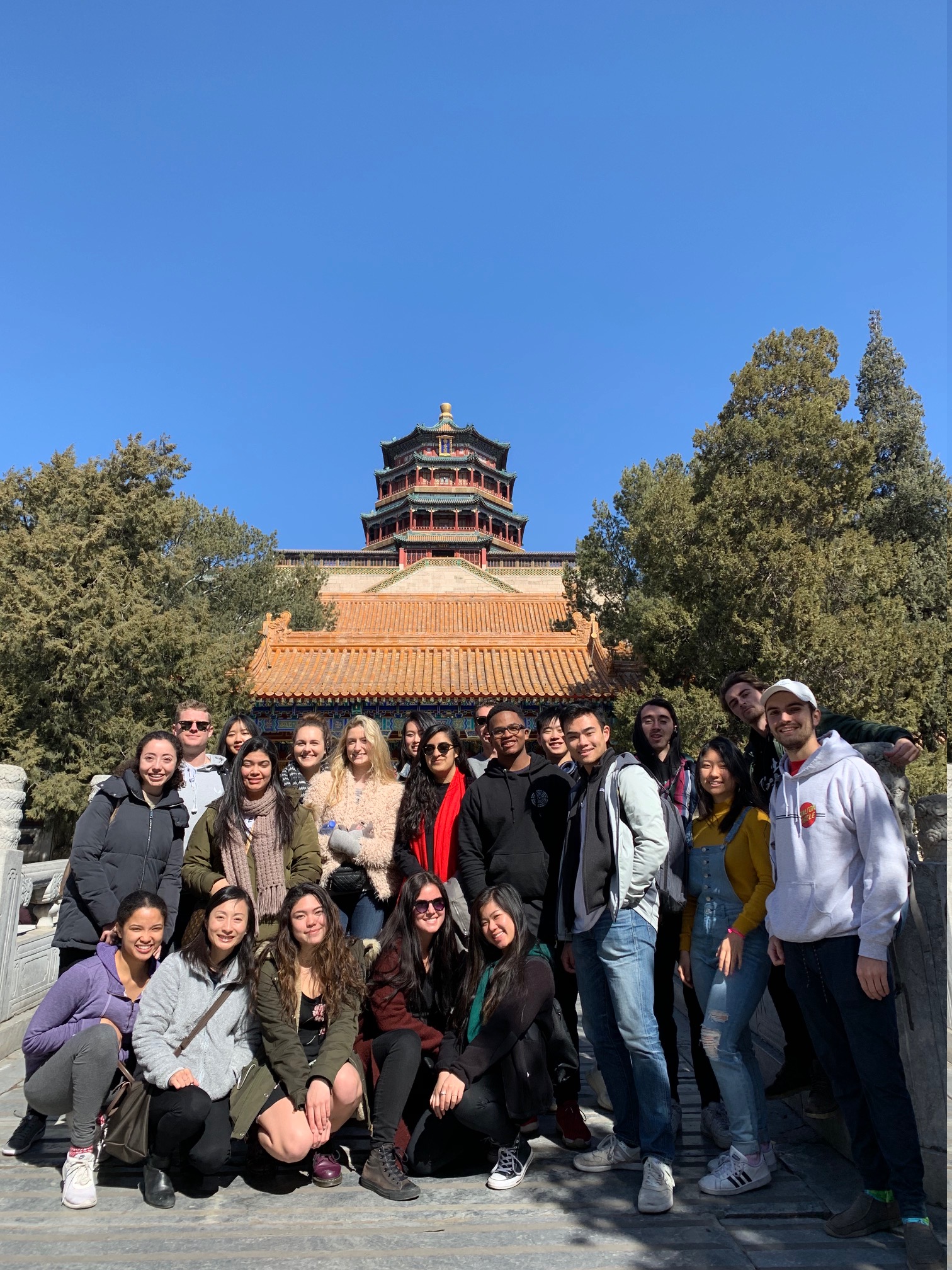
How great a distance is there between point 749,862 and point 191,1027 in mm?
2247

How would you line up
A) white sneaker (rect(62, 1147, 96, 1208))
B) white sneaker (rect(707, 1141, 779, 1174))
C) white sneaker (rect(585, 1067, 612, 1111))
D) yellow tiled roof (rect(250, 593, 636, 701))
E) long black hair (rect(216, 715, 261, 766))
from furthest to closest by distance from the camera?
yellow tiled roof (rect(250, 593, 636, 701))
long black hair (rect(216, 715, 261, 766))
white sneaker (rect(585, 1067, 612, 1111))
white sneaker (rect(707, 1141, 779, 1174))
white sneaker (rect(62, 1147, 96, 1208))

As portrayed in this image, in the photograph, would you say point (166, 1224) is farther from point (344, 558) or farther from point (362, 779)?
point (344, 558)

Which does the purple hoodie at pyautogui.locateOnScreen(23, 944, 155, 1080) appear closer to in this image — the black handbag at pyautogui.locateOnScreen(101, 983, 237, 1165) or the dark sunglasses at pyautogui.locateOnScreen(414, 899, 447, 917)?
the black handbag at pyautogui.locateOnScreen(101, 983, 237, 1165)

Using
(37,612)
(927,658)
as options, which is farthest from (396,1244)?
(37,612)

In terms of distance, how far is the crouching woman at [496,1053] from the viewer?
3084 millimetres

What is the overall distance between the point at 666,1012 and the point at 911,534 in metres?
18.3

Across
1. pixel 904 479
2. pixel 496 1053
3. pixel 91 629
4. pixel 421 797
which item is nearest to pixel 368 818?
pixel 421 797

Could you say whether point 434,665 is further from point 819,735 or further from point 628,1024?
point 628,1024

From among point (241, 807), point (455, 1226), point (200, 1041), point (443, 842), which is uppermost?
point (241, 807)

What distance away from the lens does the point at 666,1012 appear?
3631 millimetres

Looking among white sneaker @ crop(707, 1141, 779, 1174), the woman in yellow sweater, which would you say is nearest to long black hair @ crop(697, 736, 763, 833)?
the woman in yellow sweater

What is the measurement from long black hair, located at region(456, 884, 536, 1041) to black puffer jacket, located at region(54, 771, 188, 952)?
137 centimetres

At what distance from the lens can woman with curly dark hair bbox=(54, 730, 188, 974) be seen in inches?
148

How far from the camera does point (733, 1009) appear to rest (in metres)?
3.00
